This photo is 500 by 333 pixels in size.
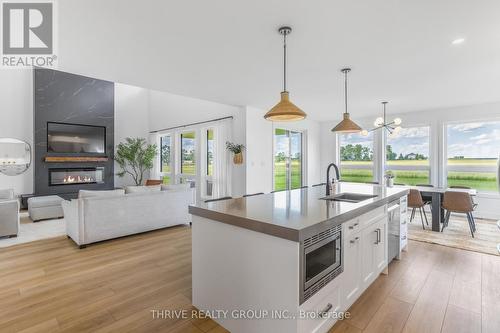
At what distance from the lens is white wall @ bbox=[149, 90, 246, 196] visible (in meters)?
5.85

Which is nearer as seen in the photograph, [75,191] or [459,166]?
[459,166]

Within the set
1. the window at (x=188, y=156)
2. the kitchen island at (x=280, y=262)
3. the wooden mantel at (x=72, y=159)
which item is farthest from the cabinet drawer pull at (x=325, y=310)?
the wooden mantel at (x=72, y=159)

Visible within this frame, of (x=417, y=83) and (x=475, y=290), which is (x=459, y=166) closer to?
(x=417, y=83)

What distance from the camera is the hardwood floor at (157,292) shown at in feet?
6.38

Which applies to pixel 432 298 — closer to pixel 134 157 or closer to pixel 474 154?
pixel 474 154

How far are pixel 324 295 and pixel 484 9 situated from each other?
2.67 m

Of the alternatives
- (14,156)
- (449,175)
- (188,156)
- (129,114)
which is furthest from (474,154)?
(14,156)

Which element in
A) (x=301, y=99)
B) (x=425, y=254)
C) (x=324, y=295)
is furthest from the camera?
(x=301, y=99)

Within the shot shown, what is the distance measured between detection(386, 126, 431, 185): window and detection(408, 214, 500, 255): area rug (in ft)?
5.10

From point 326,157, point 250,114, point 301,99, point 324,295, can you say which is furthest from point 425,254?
point 326,157

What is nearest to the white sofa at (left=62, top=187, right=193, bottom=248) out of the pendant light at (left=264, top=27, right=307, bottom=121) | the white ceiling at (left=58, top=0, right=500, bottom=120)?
the white ceiling at (left=58, top=0, right=500, bottom=120)

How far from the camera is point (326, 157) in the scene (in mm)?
7938

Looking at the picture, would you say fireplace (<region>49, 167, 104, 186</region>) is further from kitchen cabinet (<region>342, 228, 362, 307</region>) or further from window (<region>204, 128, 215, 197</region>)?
kitchen cabinet (<region>342, 228, 362, 307</region>)

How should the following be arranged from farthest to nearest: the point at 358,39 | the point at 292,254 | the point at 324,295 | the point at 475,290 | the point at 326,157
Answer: the point at 326,157
the point at 358,39
the point at 475,290
the point at 324,295
the point at 292,254
